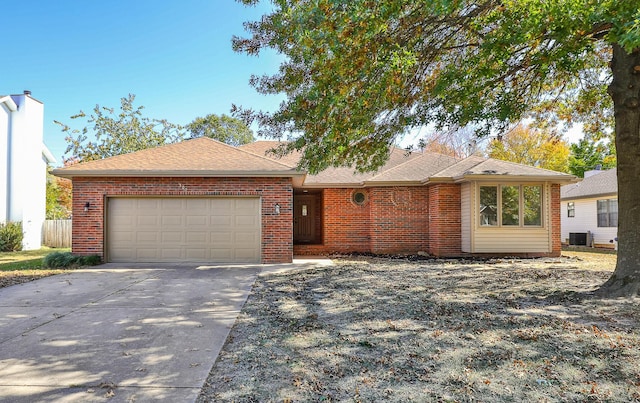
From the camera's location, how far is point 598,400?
2814 millimetres

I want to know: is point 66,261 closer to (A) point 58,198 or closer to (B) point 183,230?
(B) point 183,230

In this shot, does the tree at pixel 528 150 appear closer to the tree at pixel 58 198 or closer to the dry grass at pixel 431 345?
the dry grass at pixel 431 345

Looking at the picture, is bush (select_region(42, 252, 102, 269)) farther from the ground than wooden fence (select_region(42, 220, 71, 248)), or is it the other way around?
wooden fence (select_region(42, 220, 71, 248))

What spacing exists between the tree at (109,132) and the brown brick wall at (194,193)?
18.5 metres

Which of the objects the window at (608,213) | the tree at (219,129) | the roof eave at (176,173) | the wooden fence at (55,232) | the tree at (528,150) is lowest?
the wooden fence at (55,232)

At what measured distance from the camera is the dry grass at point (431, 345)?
119 inches

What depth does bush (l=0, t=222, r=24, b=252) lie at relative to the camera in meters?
15.7

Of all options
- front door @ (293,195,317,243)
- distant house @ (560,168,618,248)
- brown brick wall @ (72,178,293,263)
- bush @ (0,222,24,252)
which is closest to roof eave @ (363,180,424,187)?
front door @ (293,195,317,243)

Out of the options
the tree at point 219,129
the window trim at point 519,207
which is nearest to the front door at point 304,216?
the window trim at point 519,207

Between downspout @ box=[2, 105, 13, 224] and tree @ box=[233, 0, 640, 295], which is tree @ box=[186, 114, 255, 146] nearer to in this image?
downspout @ box=[2, 105, 13, 224]

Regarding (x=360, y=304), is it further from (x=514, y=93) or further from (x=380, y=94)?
(x=514, y=93)

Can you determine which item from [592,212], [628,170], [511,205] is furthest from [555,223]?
[592,212]

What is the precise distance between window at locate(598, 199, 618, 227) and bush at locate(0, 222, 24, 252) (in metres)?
26.6

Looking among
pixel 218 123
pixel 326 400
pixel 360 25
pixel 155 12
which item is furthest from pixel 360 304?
pixel 218 123
